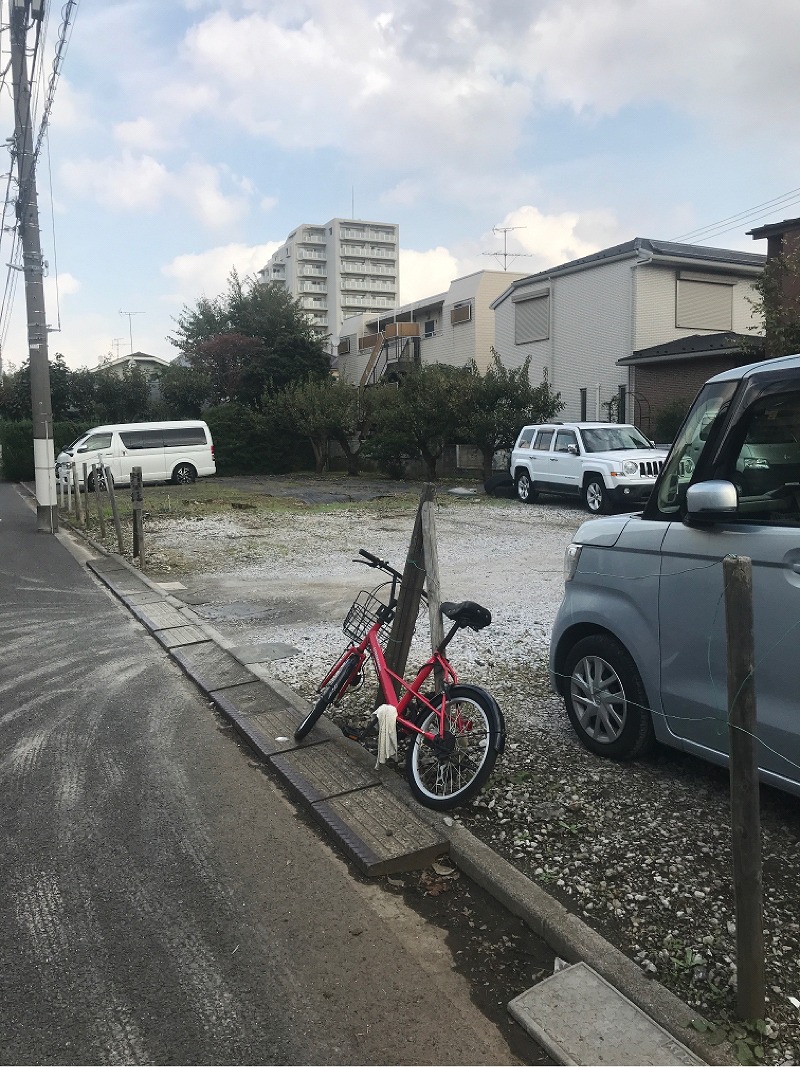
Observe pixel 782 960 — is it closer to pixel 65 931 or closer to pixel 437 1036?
pixel 437 1036

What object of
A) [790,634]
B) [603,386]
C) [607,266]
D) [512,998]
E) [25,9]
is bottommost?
[512,998]

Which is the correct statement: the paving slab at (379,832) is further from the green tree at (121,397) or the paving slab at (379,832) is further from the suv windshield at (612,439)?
the green tree at (121,397)

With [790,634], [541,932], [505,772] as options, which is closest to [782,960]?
[541,932]

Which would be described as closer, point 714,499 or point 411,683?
point 714,499

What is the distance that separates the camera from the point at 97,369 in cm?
4222

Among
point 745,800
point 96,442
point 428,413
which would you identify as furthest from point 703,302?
point 745,800

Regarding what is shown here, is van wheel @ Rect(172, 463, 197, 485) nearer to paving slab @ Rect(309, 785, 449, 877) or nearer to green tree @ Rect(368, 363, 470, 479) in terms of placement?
green tree @ Rect(368, 363, 470, 479)

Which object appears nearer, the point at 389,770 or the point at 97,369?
the point at 389,770

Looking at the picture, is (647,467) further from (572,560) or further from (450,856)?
(450,856)

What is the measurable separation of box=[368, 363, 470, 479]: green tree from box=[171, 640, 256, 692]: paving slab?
17880 millimetres

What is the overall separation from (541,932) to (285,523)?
45.6 ft

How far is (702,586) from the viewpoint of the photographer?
3.71 m

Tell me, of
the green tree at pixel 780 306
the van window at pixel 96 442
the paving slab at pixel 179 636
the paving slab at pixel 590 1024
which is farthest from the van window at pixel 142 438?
the paving slab at pixel 590 1024

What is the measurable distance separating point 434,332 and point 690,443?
135ft
